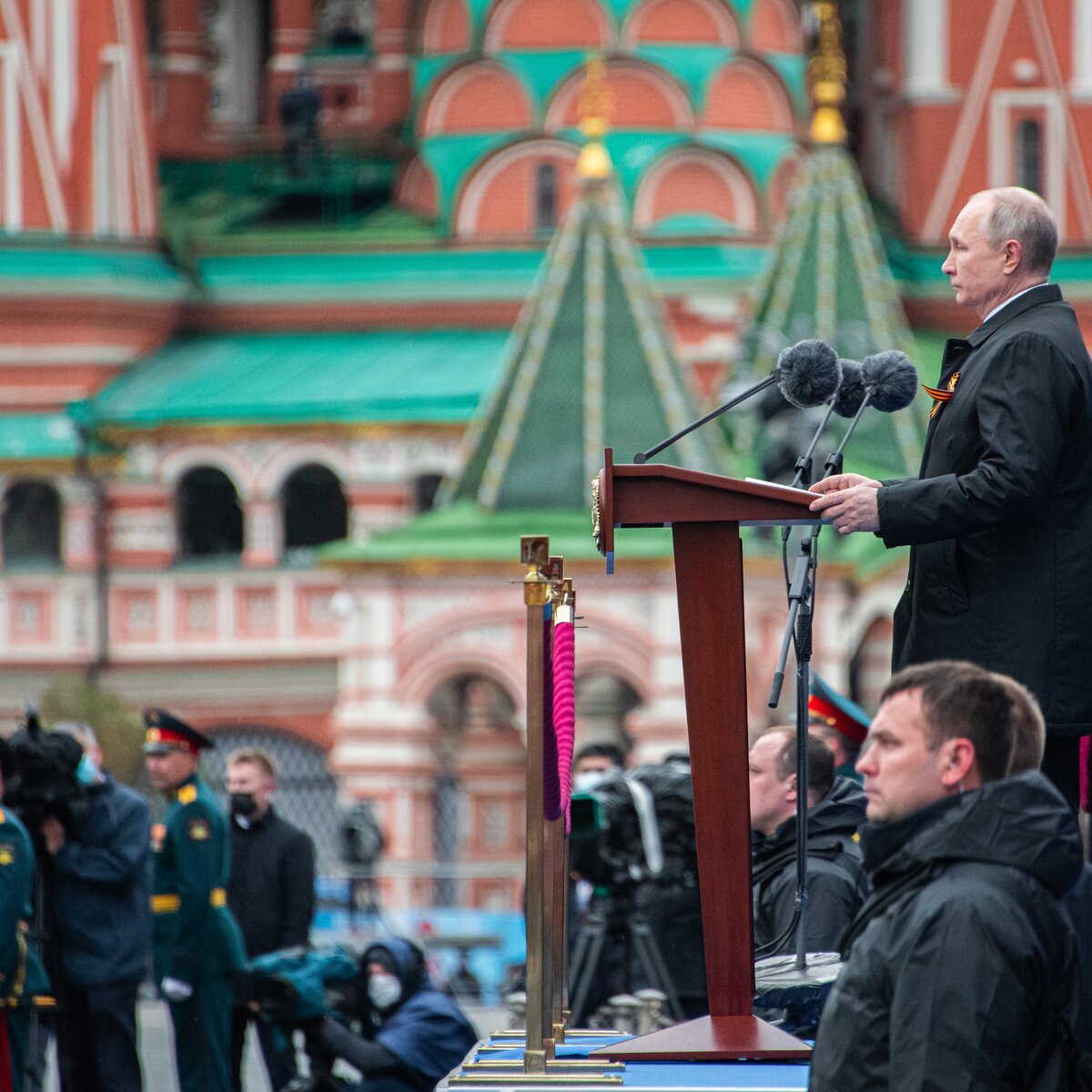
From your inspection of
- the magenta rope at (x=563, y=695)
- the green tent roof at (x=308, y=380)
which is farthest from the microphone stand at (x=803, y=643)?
the green tent roof at (x=308, y=380)

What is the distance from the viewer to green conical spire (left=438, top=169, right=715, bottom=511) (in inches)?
960

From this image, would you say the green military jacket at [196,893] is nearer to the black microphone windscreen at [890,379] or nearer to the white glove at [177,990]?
the white glove at [177,990]

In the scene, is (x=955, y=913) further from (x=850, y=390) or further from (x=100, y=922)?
(x=100, y=922)

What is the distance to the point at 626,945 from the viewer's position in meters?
11.2

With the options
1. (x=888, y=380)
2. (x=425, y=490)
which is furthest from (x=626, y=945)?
(x=425, y=490)

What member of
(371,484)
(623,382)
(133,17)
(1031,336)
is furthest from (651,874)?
(133,17)

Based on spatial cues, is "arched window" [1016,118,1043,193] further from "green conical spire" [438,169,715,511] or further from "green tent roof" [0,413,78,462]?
"green tent roof" [0,413,78,462]

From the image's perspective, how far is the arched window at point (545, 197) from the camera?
29.5 metres

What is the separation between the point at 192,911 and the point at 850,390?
176 inches

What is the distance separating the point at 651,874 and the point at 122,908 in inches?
78.3

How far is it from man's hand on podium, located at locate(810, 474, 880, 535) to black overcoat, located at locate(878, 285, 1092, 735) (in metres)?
0.02

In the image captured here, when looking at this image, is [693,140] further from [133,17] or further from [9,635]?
[9,635]

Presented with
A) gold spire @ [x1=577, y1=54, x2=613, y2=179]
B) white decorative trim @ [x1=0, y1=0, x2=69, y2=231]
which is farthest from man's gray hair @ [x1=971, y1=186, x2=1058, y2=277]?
white decorative trim @ [x1=0, y1=0, x2=69, y2=231]

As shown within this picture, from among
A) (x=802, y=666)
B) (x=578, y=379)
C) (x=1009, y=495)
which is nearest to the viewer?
(x=1009, y=495)
